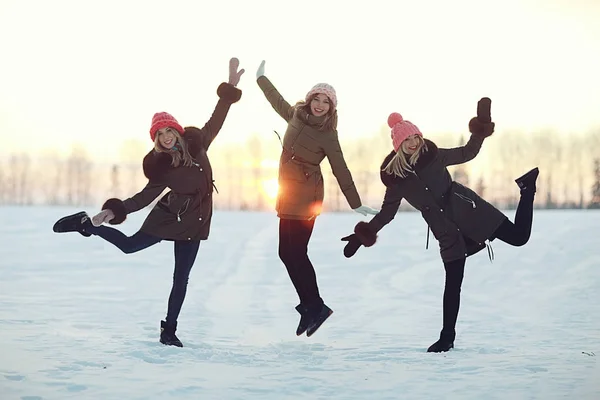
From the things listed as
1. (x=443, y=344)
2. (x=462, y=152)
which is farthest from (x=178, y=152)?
(x=443, y=344)

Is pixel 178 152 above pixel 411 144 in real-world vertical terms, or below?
below

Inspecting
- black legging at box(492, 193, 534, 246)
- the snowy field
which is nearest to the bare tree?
the snowy field

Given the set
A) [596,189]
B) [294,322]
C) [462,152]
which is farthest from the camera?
[596,189]

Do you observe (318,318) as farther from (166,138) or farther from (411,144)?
(166,138)

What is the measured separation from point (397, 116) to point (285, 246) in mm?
1513

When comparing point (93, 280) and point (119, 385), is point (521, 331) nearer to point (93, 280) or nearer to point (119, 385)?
point (119, 385)

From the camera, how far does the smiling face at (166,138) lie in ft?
21.6

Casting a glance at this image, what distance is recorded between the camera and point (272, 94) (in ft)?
23.0

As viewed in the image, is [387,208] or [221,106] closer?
[387,208]

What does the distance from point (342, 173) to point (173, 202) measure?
4.85ft

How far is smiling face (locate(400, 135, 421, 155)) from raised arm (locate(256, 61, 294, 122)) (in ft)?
3.59

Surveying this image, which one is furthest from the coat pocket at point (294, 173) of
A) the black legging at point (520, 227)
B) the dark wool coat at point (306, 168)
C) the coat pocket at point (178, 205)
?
the black legging at point (520, 227)

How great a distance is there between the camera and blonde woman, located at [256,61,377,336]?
6625 millimetres

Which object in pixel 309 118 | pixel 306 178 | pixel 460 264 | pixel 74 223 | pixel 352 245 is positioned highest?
pixel 309 118
